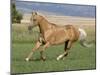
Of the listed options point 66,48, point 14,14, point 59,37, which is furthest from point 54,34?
point 14,14

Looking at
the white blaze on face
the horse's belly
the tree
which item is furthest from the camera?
the white blaze on face

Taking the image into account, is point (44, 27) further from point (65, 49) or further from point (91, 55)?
point (91, 55)

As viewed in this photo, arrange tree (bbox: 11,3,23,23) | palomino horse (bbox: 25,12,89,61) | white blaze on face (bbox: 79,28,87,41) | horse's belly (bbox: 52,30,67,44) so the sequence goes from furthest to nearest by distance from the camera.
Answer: white blaze on face (bbox: 79,28,87,41) < horse's belly (bbox: 52,30,67,44) < palomino horse (bbox: 25,12,89,61) < tree (bbox: 11,3,23,23)

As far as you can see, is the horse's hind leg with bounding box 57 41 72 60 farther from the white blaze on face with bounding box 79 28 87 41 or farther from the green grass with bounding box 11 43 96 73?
the white blaze on face with bounding box 79 28 87 41

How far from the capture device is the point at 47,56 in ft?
9.80

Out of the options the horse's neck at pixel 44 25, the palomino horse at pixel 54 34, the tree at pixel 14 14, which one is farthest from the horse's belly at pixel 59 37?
the tree at pixel 14 14

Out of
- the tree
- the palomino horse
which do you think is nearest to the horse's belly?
the palomino horse

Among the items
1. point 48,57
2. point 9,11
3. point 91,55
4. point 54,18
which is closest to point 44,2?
point 54,18

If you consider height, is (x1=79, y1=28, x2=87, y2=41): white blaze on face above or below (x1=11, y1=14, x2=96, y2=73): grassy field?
above

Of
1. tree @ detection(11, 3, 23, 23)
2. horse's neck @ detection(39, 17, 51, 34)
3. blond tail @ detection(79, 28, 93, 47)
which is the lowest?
blond tail @ detection(79, 28, 93, 47)

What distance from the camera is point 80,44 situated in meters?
3.16

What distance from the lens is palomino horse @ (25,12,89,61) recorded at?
9.68 feet

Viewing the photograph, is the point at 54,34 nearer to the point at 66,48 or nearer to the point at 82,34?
the point at 66,48

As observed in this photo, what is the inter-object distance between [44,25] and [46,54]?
350 millimetres
